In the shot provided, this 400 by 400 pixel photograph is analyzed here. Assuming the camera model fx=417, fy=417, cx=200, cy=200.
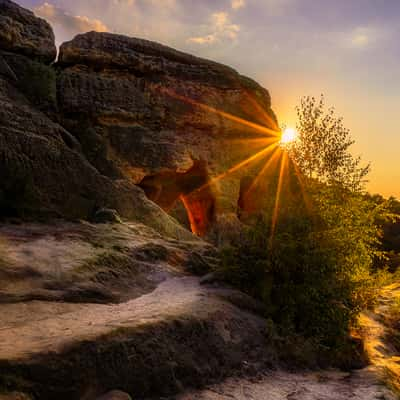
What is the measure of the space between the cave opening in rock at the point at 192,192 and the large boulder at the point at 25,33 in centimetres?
616

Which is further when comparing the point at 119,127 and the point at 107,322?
the point at 119,127

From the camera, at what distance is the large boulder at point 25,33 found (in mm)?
12359

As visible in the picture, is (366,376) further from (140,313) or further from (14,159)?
(14,159)

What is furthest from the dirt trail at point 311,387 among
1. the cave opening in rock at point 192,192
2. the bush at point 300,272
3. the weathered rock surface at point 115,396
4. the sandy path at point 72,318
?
the cave opening in rock at point 192,192

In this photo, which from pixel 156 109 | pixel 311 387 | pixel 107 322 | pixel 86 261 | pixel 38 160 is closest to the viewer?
pixel 107 322

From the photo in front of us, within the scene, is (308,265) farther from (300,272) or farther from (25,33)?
(25,33)

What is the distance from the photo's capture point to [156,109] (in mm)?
16766

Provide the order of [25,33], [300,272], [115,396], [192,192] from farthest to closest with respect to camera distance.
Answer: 1. [192,192]
2. [25,33]
3. [300,272]
4. [115,396]

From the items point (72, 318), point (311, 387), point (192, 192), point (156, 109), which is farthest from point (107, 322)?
point (192, 192)

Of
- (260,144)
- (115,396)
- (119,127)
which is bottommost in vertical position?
(115,396)

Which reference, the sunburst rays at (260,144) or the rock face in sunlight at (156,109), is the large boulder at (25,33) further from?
the sunburst rays at (260,144)

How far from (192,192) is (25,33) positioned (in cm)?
909

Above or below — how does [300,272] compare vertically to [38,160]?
below

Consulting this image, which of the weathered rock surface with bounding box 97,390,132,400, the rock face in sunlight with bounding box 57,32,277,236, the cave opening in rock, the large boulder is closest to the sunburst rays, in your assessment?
the rock face in sunlight with bounding box 57,32,277,236
